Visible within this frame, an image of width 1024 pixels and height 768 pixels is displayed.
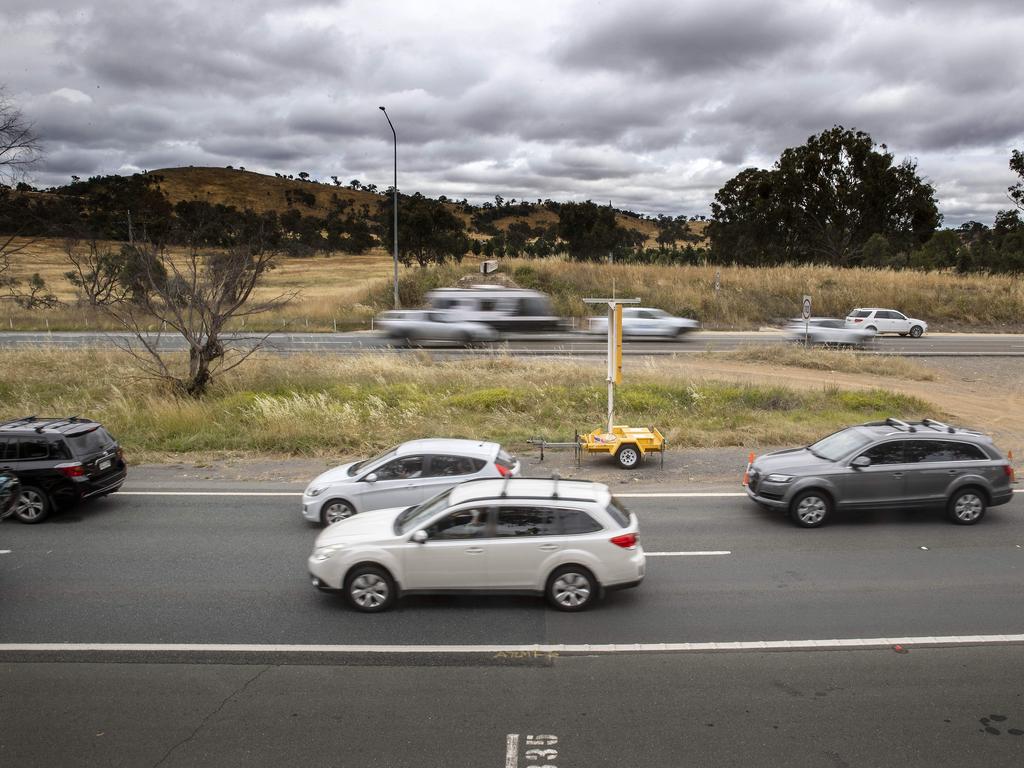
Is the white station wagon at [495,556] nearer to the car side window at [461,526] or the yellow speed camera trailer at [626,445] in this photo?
the car side window at [461,526]

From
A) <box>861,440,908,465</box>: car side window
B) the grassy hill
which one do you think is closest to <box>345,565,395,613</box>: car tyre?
<box>861,440,908,465</box>: car side window

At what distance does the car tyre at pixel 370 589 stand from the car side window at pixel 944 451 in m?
8.10

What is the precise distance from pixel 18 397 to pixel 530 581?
18.0 m

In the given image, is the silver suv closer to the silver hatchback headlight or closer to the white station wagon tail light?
the white station wagon tail light

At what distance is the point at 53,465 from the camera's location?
1172 centimetres

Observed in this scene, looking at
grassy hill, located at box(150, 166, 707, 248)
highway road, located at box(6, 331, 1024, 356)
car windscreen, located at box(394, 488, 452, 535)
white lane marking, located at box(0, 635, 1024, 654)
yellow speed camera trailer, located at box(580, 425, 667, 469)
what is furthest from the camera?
grassy hill, located at box(150, 166, 707, 248)

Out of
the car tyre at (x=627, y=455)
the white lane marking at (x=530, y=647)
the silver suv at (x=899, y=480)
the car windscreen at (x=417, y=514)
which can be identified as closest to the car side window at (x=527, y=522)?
the car windscreen at (x=417, y=514)

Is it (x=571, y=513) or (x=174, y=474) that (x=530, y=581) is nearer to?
(x=571, y=513)

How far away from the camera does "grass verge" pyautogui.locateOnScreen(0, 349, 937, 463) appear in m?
16.9

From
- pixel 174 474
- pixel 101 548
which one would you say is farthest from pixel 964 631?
pixel 174 474

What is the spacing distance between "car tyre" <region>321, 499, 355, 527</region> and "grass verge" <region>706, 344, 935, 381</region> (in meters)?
19.1

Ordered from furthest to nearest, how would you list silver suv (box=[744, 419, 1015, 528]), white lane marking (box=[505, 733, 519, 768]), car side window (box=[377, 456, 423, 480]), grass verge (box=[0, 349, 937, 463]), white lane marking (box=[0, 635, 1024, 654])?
grass verge (box=[0, 349, 937, 463]) < silver suv (box=[744, 419, 1015, 528]) < car side window (box=[377, 456, 423, 480]) < white lane marking (box=[0, 635, 1024, 654]) < white lane marking (box=[505, 733, 519, 768])

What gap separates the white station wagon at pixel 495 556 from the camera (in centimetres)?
834

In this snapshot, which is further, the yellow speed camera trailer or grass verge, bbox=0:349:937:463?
grass verge, bbox=0:349:937:463
